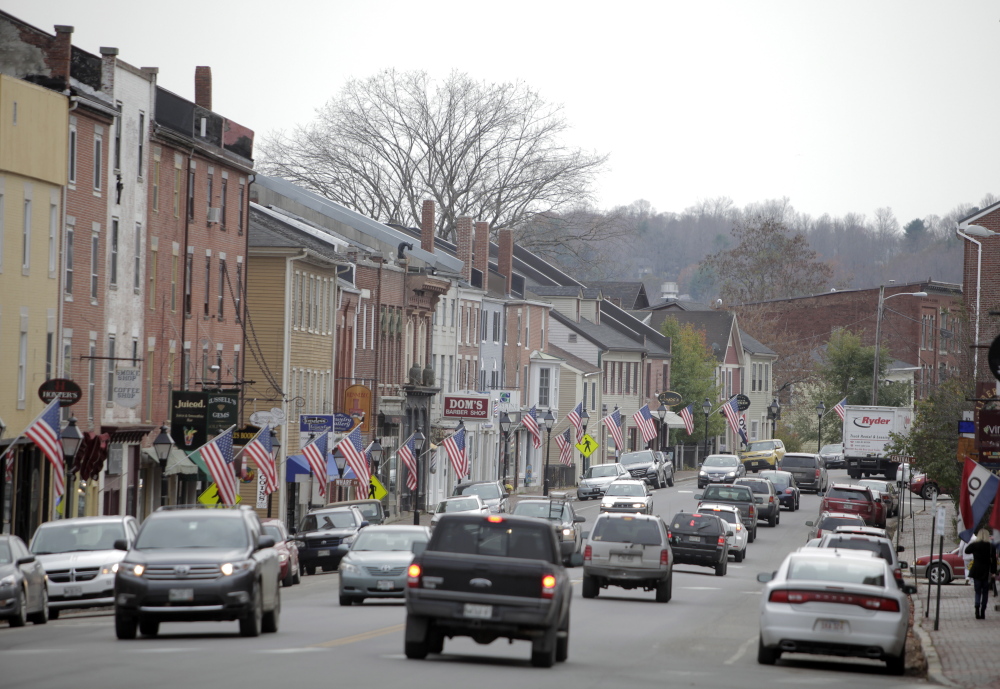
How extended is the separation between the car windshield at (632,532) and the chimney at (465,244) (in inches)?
1919

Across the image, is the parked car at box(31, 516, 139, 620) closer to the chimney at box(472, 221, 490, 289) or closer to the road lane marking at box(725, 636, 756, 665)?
the road lane marking at box(725, 636, 756, 665)

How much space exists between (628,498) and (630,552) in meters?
23.6

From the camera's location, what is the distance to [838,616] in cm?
1828

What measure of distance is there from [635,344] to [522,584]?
271 ft

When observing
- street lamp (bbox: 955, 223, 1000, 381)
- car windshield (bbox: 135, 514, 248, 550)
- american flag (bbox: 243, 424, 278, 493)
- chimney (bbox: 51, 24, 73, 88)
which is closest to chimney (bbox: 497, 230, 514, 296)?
street lamp (bbox: 955, 223, 1000, 381)

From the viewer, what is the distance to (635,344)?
98.8 meters

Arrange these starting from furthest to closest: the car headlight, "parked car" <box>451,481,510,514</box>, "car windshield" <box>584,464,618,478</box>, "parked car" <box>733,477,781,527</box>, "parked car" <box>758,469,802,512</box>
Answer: "car windshield" <box>584,464,618,478</box>
"parked car" <box>758,469,802,512</box>
"parked car" <box>733,477,781,527</box>
"parked car" <box>451,481,510,514</box>
the car headlight

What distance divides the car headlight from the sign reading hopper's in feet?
169

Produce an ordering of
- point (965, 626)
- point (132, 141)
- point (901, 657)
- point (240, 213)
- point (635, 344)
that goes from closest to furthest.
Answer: point (901, 657) → point (965, 626) → point (132, 141) → point (240, 213) → point (635, 344)

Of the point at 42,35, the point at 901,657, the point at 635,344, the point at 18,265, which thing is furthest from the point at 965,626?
the point at 635,344

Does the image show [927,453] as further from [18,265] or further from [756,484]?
[18,265]

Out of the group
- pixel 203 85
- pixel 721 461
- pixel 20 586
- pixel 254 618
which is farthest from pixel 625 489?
pixel 254 618

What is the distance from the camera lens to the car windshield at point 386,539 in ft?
90.8

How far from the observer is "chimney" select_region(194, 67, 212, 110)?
56125 millimetres
